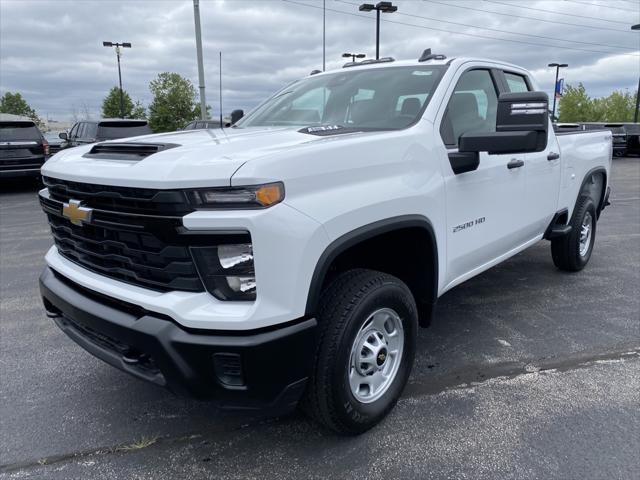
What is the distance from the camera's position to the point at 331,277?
2650 millimetres

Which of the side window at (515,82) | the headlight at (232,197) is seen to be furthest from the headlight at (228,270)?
the side window at (515,82)

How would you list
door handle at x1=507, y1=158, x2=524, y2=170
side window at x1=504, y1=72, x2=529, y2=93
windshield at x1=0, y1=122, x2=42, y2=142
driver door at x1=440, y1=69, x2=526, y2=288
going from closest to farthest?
driver door at x1=440, y1=69, x2=526, y2=288 < door handle at x1=507, y1=158, x2=524, y2=170 < side window at x1=504, y1=72, x2=529, y2=93 < windshield at x1=0, y1=122, x2=42, y2=142

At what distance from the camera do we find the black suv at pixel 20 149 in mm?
12352

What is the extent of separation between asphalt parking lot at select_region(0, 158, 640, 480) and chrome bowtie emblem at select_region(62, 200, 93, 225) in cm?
116

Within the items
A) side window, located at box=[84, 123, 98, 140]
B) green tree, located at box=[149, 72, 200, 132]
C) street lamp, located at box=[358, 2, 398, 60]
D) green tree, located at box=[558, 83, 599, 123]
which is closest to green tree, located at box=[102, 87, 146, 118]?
green tree, located at box=[149, 72, 200, 132]

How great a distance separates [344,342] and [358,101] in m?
1.84

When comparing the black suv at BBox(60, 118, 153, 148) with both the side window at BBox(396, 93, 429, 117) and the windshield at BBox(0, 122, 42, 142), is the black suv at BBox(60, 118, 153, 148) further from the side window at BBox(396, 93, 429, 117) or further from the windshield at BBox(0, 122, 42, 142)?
the side window at BBox(396, 93, 429, 117)

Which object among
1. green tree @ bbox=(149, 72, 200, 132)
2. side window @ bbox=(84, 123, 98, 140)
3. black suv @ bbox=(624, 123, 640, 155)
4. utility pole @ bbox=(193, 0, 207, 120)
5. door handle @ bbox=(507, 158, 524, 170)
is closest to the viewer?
door handle @ bbox=(507, 158, 524, 170)

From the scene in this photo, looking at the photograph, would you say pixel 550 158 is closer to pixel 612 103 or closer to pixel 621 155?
pixel 621 155

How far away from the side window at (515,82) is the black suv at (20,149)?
11.6 meters

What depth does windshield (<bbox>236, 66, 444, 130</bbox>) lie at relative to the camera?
3.29m

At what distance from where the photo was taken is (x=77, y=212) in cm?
248

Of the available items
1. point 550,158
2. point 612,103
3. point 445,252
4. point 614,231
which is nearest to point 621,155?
point 614,231

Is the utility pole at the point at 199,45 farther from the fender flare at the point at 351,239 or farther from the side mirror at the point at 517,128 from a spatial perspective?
the fender flare at the point at 351,239
